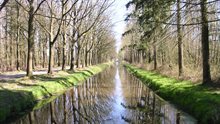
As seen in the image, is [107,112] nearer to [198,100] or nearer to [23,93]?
[198,100]

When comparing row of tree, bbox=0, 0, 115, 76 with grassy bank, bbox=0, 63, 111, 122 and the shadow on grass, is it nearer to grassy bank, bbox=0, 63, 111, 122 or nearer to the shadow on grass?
grassy bank, bbox=0, 63, 111, 122

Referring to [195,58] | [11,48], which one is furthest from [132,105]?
[11,48]

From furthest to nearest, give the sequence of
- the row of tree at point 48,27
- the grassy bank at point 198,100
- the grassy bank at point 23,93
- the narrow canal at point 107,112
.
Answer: the row of tree at point 48,27, the grassy bank at point 23,93, the narrow canal at point 107,112, the grassy bank at point 198,100

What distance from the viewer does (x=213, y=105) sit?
618 inches

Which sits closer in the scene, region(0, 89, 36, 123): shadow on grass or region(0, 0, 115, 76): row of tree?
region(0, 89, 36, 123): shadow on grass

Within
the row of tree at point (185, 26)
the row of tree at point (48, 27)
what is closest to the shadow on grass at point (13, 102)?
the row of tree at point (185, 26)

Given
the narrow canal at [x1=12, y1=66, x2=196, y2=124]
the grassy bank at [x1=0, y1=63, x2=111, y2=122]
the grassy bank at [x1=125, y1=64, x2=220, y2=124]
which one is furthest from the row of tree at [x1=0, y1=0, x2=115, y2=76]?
the grassy bank at [x1=125, y1=64, x2=220, y2=124]

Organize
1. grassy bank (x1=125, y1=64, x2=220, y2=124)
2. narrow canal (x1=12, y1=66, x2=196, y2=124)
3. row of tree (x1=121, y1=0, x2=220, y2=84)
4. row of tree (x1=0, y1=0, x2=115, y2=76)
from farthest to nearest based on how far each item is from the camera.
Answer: row of tree (x1=0, y1=0, x2=115, y2=76), narrow canal (x1=12, y1=66, x2=196, y2=124), row of tree (x1=121, y1=0, x2=220, y2=84), grassy bank (x1=125, y1=64, x2=220, y2=124)

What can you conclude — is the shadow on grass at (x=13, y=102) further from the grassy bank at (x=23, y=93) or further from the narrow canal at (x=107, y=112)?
the narrow canal at (x=107, y=112)

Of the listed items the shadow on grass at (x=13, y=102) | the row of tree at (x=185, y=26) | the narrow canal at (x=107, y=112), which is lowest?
the narrow canal at (x=107, y=112)

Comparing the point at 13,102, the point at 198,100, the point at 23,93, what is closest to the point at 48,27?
the point at 23,93

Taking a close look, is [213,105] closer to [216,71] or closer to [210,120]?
[210,120]

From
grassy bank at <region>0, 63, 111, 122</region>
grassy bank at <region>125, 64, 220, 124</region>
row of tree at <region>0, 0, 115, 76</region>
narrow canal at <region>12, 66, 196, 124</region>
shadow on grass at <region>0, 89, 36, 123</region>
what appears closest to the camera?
grassy bank at <region>125, 64, 220, 124</region>

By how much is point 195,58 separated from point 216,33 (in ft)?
36.1
